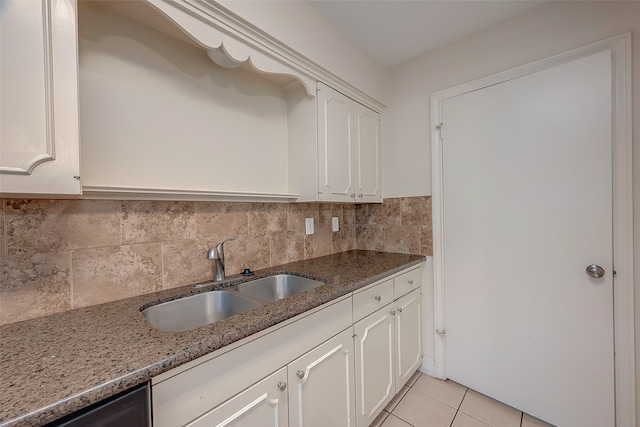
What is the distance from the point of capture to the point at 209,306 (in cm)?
123

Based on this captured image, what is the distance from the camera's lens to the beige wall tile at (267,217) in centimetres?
157

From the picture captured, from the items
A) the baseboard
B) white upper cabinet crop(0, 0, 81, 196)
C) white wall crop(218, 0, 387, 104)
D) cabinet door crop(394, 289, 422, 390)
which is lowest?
the baseboard

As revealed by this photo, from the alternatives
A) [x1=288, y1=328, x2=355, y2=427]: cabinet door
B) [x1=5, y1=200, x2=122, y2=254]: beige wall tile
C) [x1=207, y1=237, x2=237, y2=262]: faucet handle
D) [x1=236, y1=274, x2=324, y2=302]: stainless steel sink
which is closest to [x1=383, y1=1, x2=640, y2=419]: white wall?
[x1=288, y1=328, x2=355, y2=427]: cabinet door

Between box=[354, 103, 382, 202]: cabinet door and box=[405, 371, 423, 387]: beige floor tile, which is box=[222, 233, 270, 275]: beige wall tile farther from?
box=[405, 371, 423, 387]: beige floor tile

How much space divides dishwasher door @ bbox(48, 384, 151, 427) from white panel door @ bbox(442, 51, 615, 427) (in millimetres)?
1867

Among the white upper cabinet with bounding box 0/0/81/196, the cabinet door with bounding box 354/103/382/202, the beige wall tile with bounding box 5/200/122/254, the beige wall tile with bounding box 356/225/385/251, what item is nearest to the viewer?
the white upper cabinet with bounding box 0/0/81/196

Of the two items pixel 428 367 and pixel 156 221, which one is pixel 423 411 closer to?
pixel 428 367

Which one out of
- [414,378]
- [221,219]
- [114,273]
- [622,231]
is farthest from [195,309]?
[622,231]

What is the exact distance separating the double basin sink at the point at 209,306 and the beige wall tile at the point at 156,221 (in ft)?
1.02

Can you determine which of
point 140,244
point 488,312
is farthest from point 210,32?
point 488,312

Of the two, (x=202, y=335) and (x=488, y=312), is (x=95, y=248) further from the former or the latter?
(x=488, y=312)

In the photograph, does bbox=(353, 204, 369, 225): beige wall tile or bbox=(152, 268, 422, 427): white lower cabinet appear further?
bbox=(353, 204, 369, 225): beige wall tile

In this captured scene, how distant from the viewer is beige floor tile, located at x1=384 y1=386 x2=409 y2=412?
1.64 m

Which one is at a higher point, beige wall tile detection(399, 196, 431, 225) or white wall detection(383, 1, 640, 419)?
white wall detection(383, 1, 640, 419)
